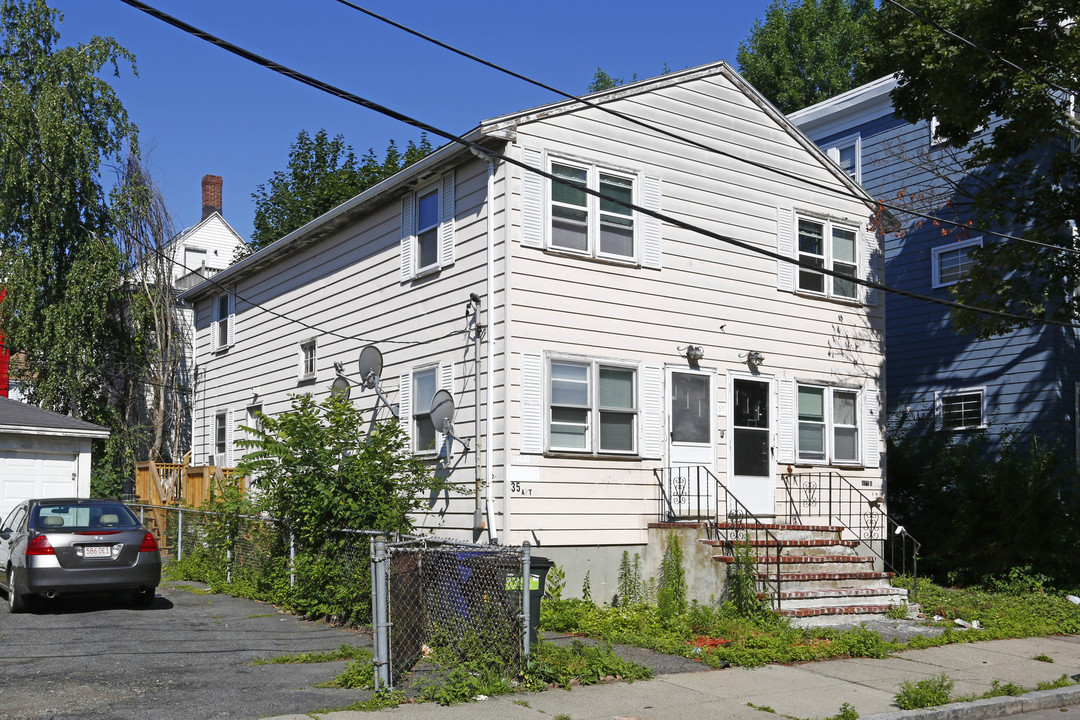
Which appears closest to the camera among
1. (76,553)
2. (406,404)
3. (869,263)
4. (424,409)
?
(76,553)

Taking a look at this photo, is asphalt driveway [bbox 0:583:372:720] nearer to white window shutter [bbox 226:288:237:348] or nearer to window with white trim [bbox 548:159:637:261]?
window with white trim [bbox 548:159:637:261]

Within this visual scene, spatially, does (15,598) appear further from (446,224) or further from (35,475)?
(35,475)

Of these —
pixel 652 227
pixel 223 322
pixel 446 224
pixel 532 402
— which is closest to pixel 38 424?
pixel 223 322

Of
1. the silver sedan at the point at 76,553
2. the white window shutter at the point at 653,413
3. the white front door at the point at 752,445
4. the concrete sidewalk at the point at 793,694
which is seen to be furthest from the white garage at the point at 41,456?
the concrete sidewalk at the point at 793,694

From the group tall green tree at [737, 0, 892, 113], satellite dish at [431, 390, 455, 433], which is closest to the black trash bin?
satellite dish at [431, 390, 455, 433]

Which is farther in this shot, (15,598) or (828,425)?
(828,425)

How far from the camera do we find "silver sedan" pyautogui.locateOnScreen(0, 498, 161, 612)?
12195 mm

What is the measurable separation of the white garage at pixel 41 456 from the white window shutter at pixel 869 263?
48.6 ft

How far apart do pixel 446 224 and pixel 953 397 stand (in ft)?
39.7

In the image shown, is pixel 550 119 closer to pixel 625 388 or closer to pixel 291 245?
pixel 625 388

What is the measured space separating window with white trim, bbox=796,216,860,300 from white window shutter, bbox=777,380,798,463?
1703 mm

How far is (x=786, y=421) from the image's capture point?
15.9m

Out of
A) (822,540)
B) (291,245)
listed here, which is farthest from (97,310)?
(822,540)

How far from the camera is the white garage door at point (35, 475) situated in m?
19.6
